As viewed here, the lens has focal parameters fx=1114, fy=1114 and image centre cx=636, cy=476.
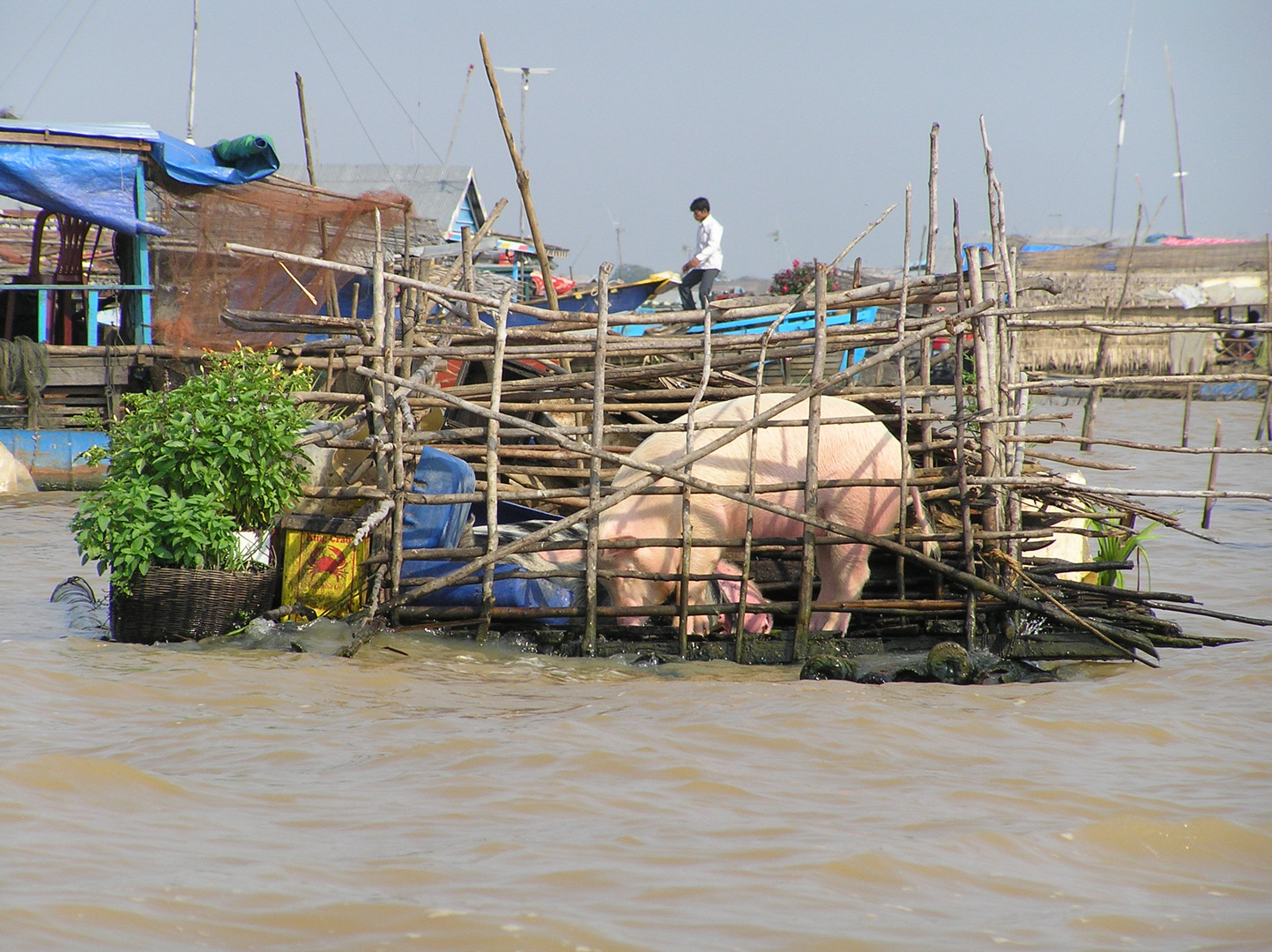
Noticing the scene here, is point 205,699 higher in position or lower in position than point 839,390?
lower

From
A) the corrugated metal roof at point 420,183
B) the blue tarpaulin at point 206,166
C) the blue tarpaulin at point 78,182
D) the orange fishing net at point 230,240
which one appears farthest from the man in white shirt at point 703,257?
the corrugated metal roof at point 420,183

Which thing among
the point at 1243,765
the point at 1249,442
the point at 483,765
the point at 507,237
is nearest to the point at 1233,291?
the point at 1249,442

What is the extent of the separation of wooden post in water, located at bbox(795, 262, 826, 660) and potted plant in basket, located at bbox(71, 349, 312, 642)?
2519mm

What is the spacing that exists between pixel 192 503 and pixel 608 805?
2.77 metres

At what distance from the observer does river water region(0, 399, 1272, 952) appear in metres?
2.73

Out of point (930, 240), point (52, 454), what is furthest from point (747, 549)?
point (52, 454)

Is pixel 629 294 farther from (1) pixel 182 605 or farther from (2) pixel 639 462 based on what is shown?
(1) pixel 182 605

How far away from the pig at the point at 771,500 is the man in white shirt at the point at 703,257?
5.22m

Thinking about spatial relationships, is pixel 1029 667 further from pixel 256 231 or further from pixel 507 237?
pixel 507 237

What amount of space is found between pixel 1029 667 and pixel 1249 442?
1416cm

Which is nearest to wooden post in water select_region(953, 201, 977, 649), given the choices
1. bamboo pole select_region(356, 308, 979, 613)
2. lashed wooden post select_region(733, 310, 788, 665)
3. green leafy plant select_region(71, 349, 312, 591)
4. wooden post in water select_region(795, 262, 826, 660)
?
bamboo pole select_region(356, 308, 979, 613)

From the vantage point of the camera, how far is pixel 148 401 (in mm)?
5457

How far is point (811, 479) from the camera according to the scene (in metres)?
5.32

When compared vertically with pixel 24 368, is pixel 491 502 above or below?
below
